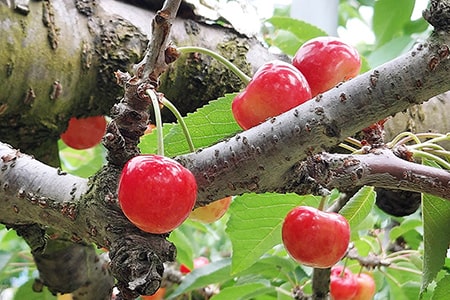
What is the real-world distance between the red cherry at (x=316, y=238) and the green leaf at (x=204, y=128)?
15 cm

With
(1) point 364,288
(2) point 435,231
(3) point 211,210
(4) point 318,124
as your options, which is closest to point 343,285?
(1) point 364,288

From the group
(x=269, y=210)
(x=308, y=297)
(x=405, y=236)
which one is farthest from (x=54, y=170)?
(x=405, y=236)

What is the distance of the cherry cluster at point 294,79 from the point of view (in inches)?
28.4

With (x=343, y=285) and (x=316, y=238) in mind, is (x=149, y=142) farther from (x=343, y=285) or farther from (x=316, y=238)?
(x=343, y=285)

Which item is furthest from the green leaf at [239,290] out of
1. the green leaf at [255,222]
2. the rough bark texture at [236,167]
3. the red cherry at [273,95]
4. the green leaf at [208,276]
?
the red cherry at [273,95]

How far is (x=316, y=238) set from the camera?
2.71 feet

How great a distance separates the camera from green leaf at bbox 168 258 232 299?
1397mm

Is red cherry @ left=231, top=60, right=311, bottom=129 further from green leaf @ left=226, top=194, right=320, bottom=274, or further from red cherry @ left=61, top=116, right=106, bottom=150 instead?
red cherry @ left=61, top=116, right=106, bottom=150

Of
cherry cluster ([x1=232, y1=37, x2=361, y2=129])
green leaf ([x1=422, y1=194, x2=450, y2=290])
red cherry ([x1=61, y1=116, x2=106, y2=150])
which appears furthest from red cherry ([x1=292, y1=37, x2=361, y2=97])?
red cherry ([x1=61, y1=116, x2=106, y2=150])

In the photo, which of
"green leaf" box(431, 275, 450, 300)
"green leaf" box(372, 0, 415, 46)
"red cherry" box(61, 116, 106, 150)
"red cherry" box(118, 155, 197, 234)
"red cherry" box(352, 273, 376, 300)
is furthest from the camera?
"green leaf" box(372, 0, 415, 46)

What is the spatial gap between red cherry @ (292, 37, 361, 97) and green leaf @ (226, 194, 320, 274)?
0.24 m

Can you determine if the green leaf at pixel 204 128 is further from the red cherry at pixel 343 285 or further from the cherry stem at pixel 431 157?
the red cherry at pixel 343 285

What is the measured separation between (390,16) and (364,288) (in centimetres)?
78

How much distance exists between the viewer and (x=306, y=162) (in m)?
0.66
